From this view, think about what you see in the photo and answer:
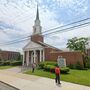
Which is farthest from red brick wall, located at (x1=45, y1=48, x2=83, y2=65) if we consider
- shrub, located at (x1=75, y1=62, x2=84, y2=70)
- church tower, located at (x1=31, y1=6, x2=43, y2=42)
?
church tower, located at (x1=31, y1=6, x2=43, y2=42)

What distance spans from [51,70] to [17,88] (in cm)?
1017

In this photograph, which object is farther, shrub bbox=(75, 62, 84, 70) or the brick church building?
the brick church building

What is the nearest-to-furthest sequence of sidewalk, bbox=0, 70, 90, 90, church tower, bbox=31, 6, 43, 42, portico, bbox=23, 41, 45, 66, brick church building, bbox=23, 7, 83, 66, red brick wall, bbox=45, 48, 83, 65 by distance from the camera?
sidewalk, bbox=0, 70, 90, 90, red brick wall, bbox=45, 48, 83, 65, brick church building, bbox=23, 7, 83, 66, portico, bbox=23, 41, 45, 66, church tower, bbox=31, 6, 43, 42

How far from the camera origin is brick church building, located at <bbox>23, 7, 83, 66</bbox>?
2895 cm

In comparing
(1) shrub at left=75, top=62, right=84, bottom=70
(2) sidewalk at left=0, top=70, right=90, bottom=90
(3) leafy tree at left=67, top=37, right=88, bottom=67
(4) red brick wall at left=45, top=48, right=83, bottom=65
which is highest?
(3) leafy tree at left=67, top=37, right=88, bottom=67

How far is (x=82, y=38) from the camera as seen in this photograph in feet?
141

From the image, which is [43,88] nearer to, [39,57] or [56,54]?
[56,54]

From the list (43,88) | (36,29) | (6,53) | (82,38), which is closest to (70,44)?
(82,38)

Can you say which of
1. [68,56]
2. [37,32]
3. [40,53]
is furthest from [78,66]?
[37,32]

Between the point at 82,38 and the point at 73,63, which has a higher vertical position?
the point at 82,38

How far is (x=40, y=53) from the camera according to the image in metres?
34.6

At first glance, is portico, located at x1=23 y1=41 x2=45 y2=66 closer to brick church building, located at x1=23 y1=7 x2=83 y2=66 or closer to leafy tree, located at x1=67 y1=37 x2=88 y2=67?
brick church building, located at x1=23 y1=7 x2=83 y2=66

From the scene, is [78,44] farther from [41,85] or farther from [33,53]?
[41,85]

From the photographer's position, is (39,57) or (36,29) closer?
(39,57)
